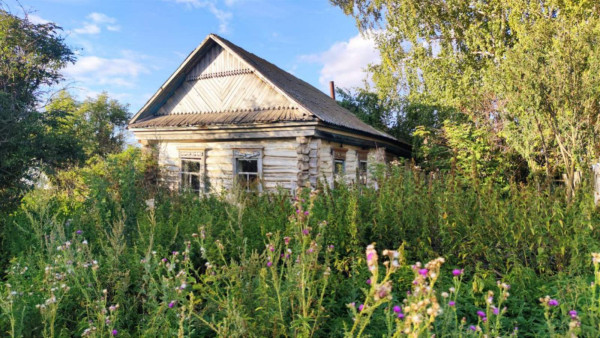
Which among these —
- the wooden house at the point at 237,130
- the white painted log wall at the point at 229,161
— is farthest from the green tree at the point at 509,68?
the white painted log wall at the point at 229,161

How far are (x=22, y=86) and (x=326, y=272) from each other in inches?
317

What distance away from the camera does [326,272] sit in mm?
2139

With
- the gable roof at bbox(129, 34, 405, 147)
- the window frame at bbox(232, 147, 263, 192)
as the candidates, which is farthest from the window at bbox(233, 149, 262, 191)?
the gable roof at bbox(129, 34, 405, 147)

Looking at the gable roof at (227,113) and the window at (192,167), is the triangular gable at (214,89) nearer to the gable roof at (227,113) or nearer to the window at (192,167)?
the gable roof at (227,113)

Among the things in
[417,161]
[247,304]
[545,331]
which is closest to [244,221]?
[247,304]

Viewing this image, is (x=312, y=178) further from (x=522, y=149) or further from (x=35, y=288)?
(x=35, y=288)

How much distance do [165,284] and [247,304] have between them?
0.55 meters

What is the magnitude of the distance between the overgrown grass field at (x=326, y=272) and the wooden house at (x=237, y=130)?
504 cm

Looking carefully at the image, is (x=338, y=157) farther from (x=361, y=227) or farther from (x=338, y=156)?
(x=361, y=227)

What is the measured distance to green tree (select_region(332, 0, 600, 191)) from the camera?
784 cm

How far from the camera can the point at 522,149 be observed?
947 cm

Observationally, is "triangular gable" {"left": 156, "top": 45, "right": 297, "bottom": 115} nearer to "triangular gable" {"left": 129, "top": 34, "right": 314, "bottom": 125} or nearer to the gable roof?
"triangular gable" {"left": 129, "top": 34, "right": 314, "bottom": 125}

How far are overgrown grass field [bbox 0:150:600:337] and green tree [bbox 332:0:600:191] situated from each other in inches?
88.9

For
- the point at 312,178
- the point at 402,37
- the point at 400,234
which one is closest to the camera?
the point at 400,234
